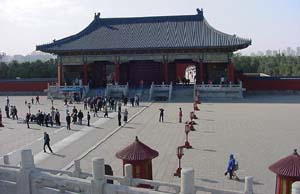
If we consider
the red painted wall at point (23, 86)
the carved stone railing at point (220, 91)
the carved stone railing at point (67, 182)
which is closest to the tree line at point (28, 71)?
the red painted wall at point (23, 86)

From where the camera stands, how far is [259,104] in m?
40.1

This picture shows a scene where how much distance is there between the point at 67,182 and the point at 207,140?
44.2 feet

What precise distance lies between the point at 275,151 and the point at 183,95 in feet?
87.2

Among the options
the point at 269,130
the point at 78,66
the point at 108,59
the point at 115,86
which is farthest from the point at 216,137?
the point at 78,66

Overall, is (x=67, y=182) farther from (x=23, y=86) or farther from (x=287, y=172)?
(x=23, y=86)

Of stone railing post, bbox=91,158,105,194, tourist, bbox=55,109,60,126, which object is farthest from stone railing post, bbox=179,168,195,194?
tourist, bbox=55,109,60,126

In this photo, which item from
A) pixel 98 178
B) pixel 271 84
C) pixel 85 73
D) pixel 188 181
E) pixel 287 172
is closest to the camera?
pixel 188 181

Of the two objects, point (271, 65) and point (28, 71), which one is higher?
point (271, 65)

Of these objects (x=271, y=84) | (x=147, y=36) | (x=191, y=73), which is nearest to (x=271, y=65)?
(x=191, y=73)

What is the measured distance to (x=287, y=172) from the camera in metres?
10.5

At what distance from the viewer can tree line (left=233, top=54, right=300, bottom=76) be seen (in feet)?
269

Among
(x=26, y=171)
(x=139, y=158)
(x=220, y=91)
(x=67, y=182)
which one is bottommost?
(x=67, y=182)

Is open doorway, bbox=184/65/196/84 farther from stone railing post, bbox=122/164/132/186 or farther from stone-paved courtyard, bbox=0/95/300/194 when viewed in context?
stone railing post, bbox=122/164/132/186

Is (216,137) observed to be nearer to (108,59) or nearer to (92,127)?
(92,127)
